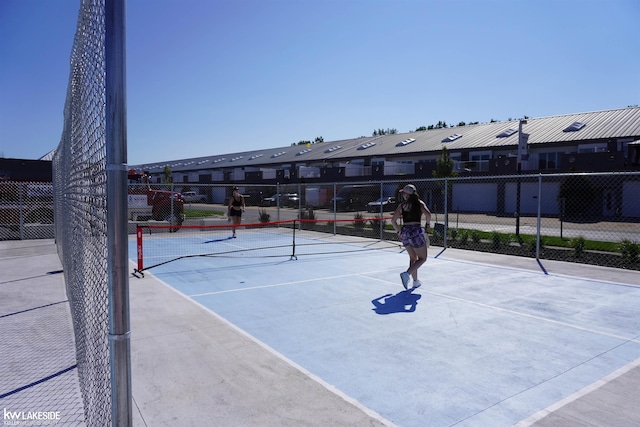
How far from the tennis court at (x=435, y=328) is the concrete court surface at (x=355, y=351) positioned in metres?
0.03

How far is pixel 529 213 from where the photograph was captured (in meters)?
33.2

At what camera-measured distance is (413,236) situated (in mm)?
8688

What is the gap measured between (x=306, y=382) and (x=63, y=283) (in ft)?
22.1

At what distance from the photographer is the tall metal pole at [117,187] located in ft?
5.62

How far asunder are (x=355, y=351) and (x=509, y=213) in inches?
1234

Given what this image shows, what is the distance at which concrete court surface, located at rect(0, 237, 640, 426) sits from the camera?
3951mm

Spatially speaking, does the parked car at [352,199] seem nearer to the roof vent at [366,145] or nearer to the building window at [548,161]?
the building window at [548,161]

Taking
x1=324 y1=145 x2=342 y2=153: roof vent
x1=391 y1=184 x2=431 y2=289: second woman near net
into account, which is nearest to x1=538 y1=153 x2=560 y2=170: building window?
x1=324 y1=145 x2=342 y2=153: roof vent

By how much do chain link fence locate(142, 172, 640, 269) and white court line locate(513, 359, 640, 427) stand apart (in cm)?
628

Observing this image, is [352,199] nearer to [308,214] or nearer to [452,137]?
[308,214]

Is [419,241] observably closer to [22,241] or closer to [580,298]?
[580,298]

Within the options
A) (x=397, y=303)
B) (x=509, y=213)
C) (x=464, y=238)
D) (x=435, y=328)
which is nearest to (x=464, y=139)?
(x=509, y=213)

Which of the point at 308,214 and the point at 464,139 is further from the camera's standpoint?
the point at 464,139

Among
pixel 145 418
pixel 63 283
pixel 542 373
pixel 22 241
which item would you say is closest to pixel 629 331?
pixel 542 373
